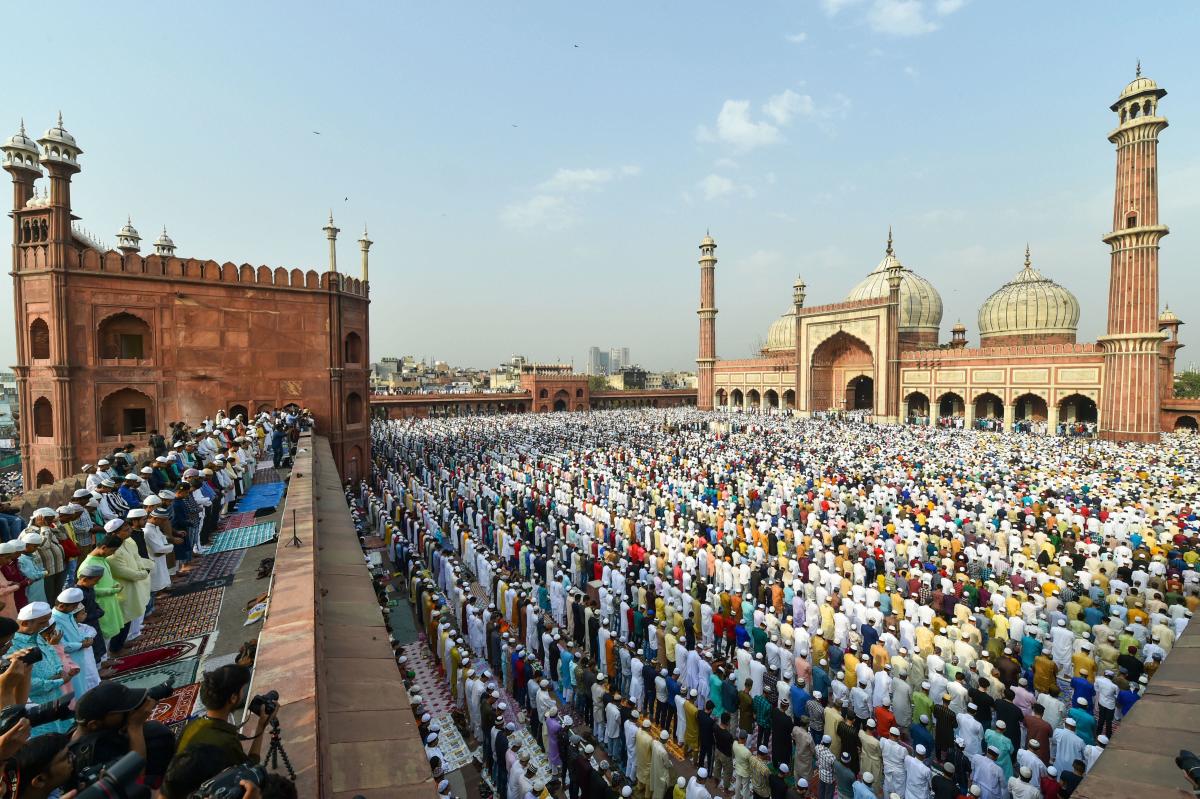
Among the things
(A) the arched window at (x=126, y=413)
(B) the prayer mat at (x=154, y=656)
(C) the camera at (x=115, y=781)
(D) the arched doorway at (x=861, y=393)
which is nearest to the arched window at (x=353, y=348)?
(A) the arched window at (x=126, y=413)

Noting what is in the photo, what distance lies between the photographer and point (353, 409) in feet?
64.2

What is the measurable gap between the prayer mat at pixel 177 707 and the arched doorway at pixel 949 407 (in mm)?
37644

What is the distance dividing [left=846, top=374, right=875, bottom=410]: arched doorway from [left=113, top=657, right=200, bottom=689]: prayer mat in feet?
134

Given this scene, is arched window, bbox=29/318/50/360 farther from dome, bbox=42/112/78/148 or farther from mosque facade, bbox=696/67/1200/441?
mosque facade, bbox=696/67/1200/441

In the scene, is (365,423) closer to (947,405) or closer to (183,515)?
(183,515)

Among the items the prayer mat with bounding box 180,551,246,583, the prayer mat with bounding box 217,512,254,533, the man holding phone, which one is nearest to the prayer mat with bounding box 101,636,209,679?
the man holding phone

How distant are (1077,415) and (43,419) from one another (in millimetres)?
43270

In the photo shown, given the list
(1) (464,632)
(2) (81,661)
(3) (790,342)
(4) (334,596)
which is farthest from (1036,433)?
(2) (81,661)

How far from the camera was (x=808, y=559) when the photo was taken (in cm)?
962

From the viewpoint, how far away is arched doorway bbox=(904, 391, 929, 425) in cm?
3484

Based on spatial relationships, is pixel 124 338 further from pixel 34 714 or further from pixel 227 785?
pixel 227 785

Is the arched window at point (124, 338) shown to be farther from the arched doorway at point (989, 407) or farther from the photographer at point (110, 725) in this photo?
the arched doorway at point (989, 407)

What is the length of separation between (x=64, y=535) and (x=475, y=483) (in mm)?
12731

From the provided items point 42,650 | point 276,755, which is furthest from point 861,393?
point 42,650
